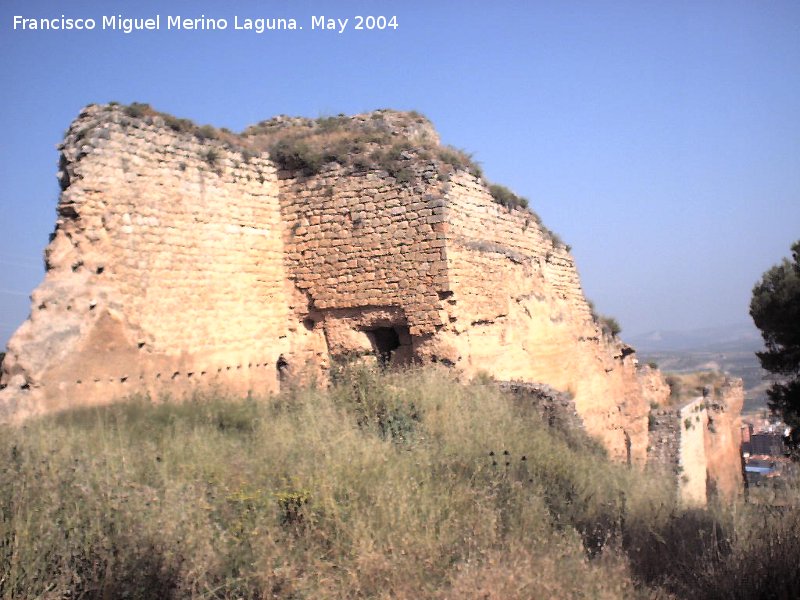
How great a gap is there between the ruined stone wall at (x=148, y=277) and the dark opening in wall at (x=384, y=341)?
132cm

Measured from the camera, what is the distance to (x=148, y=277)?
795cm

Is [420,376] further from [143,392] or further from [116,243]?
Result: [116,243]

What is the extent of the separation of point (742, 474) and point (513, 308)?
485 inches

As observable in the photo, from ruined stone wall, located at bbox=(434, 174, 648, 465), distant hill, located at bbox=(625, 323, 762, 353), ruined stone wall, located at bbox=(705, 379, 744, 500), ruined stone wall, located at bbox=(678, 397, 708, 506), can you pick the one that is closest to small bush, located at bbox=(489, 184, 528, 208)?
ruined stone wall, located at bbox=(434, 174, 648, 465)

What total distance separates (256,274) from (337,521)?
18.0ft

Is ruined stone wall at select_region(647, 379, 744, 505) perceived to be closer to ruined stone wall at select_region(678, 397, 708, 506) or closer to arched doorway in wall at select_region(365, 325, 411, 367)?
ruined stone wall at select_region(678, 397, 708, 506)

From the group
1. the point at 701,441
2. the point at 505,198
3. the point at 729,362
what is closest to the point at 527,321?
the point at 505,198

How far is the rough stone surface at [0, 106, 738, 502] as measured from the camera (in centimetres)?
737

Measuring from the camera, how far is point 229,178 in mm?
9359

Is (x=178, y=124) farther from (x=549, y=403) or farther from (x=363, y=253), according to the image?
(x=549, y=403)

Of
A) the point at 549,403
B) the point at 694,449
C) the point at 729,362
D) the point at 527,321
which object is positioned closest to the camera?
the point at 549,403

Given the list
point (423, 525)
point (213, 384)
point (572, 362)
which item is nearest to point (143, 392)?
point (213, 384)

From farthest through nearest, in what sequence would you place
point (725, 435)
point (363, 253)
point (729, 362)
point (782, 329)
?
1. point (729, 362)
2. point (725, 435)
3. point (782, 329)
4. point (363, 253)

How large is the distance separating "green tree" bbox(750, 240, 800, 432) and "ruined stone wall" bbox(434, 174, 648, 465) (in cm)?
261
